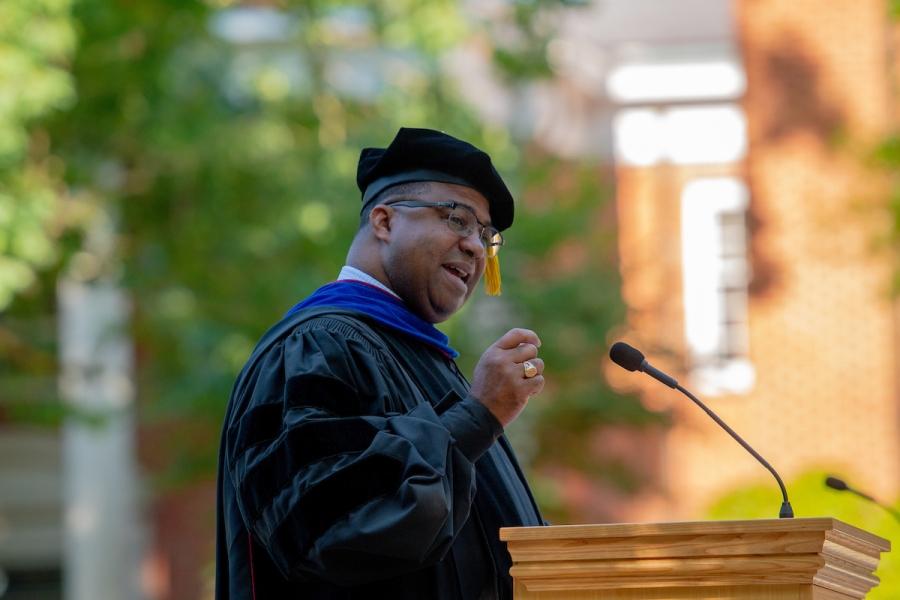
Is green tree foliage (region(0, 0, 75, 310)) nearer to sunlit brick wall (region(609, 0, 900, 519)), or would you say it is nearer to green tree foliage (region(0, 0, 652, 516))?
green tree foliage (region(0, 0, 652, 516))

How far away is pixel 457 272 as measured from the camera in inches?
129

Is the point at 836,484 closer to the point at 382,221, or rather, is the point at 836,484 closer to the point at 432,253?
the point at 432,253

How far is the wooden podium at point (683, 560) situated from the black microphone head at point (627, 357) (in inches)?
27.0

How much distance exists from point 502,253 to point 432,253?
24.1 ft

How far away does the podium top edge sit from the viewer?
2.24 metres

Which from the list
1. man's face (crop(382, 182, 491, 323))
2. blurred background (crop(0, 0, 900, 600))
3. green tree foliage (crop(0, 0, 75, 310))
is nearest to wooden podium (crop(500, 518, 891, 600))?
man's face (crop(382, 182, 491, 323))

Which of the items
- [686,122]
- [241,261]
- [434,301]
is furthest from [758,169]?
[434,301]

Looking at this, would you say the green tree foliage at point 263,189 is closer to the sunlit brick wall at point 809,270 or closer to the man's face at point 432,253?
Answer: the sunlit brick wall at point 809,270

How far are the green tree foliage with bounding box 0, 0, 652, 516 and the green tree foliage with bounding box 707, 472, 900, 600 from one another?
244 cm

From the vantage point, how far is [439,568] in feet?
9.23

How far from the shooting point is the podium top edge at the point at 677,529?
2.24m

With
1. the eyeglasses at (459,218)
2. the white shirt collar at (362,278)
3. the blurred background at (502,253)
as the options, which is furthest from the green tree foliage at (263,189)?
the eyeglasses at (459,218)

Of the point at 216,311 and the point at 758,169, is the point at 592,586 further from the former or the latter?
the point at 758,169

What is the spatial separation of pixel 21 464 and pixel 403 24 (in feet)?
26.8
